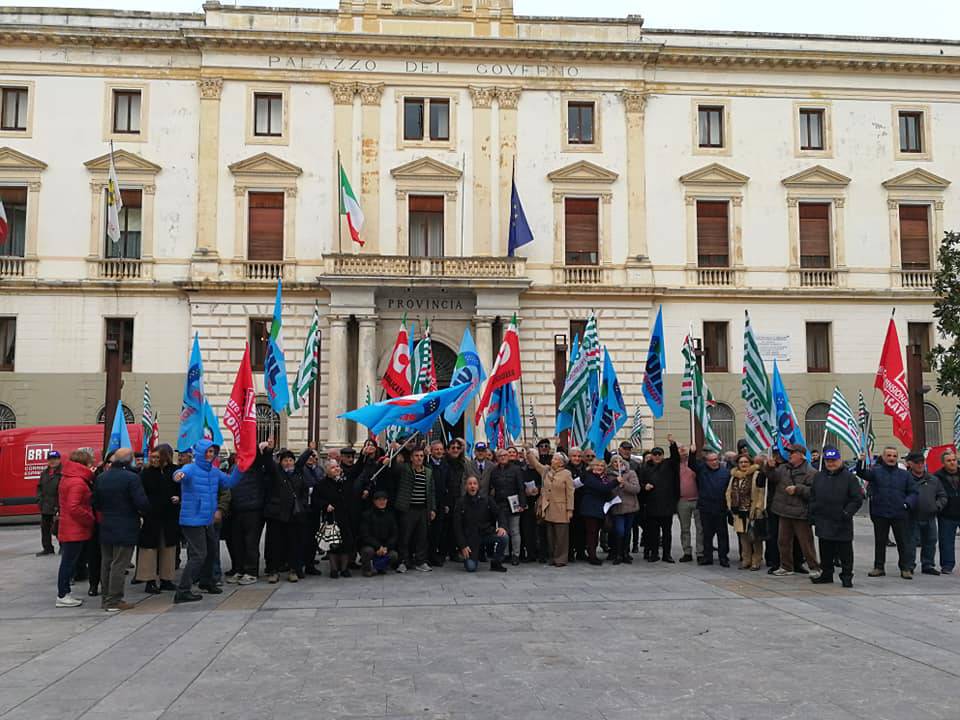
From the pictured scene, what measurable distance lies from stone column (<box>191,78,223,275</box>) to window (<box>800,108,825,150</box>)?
71.3ft

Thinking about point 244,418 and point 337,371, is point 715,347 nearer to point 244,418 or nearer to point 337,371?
point 337,371

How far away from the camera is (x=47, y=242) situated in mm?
31688

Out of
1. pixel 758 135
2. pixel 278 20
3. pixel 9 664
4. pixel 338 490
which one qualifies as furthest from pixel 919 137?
pixel 9 664

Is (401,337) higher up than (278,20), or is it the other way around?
(278,20)

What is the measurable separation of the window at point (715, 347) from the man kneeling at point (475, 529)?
20.8 meters

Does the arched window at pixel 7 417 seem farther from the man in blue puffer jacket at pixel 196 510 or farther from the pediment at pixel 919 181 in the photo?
the pediment at pixel 919 181

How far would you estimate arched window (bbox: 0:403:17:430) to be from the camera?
30922mm

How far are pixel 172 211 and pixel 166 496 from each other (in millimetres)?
22586

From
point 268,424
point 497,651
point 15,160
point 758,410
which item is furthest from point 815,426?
point 15,160

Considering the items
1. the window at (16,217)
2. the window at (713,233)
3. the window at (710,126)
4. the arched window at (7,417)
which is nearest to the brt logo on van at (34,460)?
the arched window at (7,417)

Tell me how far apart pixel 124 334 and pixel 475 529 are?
22050 mm

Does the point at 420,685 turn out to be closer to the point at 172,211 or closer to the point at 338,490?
the point at 338,490

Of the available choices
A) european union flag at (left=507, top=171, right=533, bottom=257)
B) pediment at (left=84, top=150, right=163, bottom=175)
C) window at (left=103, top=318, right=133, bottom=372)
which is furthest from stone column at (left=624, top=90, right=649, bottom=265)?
window at (left=103, top=318, right=133, bottom=372)

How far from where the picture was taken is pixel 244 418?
12.5 m
